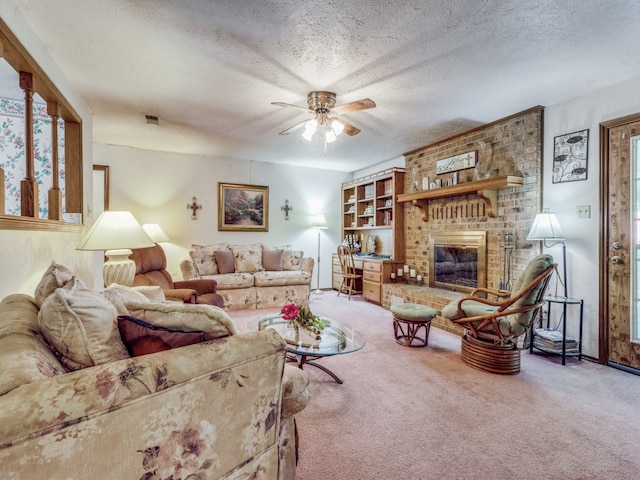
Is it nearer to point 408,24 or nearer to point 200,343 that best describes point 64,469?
point 200,343

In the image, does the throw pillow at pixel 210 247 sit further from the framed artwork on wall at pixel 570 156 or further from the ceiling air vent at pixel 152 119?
the framed artwork on wall at pixel 570 156

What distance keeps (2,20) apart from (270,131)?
2560 mm

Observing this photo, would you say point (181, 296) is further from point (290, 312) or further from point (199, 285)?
point (290, 312)

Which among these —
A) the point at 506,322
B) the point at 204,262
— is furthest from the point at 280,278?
the point at 506,322

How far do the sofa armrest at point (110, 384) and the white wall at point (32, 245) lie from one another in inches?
47.1

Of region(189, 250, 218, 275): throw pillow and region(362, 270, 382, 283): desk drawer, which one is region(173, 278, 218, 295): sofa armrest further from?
region(362, 270, 382, 283): desk drawer

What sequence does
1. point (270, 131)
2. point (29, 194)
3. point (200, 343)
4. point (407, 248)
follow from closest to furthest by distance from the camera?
point (200, 343), point (29, 194), point (270, 131), point (407, 248)

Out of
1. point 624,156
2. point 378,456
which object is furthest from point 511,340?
point 624,156

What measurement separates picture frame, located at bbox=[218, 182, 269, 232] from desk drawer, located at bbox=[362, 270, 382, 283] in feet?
6.51

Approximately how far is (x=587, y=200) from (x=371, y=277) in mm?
2932

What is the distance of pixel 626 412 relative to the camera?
2.00 m

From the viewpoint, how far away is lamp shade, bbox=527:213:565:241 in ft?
9.51

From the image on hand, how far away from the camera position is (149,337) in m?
1.10

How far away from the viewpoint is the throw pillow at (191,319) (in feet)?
3.73
